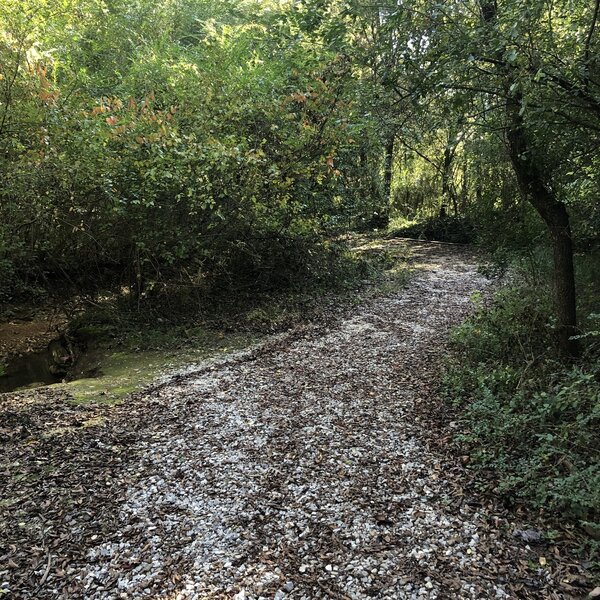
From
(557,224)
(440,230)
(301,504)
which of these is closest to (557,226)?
(557,224)

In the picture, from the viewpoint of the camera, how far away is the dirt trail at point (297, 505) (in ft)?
8.65

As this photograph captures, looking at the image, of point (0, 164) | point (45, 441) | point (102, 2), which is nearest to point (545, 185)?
point (45, 441)

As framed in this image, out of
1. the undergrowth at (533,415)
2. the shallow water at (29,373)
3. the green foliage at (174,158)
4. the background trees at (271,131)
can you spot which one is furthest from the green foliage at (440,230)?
→ the shallow water at (29,373)

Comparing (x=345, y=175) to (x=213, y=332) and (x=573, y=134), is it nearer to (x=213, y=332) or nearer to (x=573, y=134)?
(x=213, y=332)

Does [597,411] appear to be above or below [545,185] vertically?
below

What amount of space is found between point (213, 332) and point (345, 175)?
19.0ft

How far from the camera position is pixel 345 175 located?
11.0 m

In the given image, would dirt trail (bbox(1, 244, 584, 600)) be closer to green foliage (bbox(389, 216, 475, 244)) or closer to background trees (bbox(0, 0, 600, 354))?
background trees (bbox(0, 0, 600, 354))

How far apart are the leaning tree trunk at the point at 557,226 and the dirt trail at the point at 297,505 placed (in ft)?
5.32

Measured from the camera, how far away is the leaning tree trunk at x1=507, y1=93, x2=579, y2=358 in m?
4.91

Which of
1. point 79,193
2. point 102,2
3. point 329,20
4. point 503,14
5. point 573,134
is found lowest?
point 79,193

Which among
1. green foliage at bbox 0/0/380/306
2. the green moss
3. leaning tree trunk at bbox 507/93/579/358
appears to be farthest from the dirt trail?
green foliage at bbox 0/0/380/306

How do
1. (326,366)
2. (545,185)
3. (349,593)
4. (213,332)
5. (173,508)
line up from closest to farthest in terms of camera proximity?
(349,593) → (173,508) → (545,185) → (326,366) → (213,332)

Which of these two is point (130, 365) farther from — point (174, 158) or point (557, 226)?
point (557, 226)
